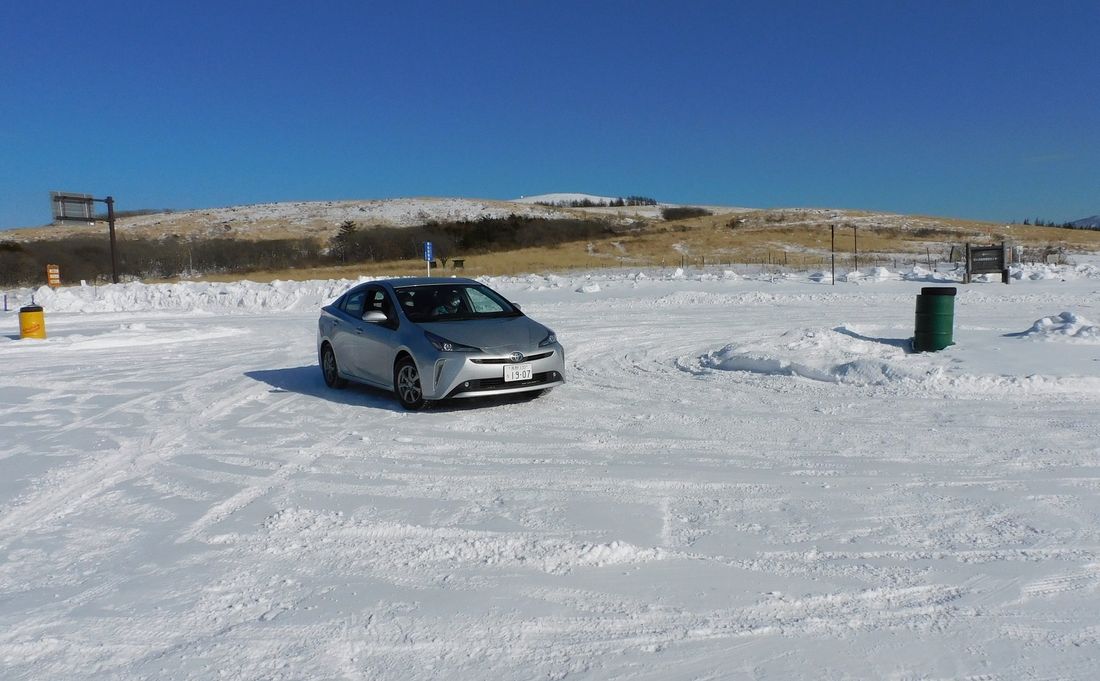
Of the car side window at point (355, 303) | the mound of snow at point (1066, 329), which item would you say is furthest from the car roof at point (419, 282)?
the mound of snow at point (1066, 329)

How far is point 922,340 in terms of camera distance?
10969 millimetres

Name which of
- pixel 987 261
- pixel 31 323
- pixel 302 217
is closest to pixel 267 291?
pixel 31 323

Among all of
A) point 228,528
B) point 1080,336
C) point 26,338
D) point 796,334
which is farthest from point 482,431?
point 26,338

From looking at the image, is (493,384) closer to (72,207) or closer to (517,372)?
(517,372)

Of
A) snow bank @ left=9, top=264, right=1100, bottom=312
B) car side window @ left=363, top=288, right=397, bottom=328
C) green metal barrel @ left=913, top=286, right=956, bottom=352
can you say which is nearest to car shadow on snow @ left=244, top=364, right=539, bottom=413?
car side window @ left=363, top=288, right=397, bottom=328

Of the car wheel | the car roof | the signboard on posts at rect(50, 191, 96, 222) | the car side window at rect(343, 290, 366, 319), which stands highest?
the signboard on posts at rect(50, 191, 96, 222)

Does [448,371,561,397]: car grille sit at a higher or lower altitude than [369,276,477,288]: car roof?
lower

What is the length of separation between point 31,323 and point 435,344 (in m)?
12.4

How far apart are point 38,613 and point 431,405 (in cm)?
528

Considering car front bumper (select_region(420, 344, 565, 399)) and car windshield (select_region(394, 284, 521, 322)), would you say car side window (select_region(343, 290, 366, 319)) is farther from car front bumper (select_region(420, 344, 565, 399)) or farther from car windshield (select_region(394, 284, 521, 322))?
car front bumper (select_region(420, 344, 565, 399))

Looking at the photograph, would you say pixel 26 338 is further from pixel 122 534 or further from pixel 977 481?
pixel 977 481

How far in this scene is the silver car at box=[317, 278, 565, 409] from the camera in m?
8.57

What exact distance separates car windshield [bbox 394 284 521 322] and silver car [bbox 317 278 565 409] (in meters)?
0.01

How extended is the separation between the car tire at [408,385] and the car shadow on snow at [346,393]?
0.51 feet
